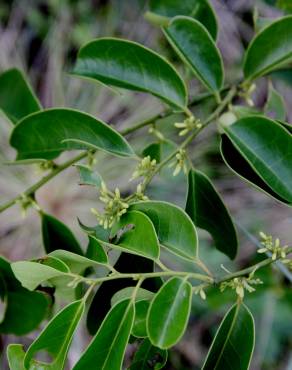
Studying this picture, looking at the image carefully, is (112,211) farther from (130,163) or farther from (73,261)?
(130,163)

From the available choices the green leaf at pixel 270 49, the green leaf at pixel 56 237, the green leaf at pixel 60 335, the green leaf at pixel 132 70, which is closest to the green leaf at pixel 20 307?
the green leaf at pixel 56 237

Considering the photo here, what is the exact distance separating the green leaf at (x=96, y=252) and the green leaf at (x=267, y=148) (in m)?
0.21

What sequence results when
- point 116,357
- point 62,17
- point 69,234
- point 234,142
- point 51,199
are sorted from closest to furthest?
point 116,357 < point 234,142 < point 69,234 < point 51,199 < point 62,17

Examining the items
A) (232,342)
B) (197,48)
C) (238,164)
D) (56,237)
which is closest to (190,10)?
(197,48)

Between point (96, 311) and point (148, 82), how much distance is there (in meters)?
0.32

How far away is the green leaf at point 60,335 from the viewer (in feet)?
2.13

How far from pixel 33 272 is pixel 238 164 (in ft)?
0.98

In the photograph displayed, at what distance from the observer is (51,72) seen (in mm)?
2057

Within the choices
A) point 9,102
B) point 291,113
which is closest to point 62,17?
point 291,113

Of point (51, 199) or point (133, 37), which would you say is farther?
point (133, 37)

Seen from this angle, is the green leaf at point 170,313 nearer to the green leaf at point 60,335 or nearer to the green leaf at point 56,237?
the green leaf at point 60,335

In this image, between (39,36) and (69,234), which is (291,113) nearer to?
(39,36)

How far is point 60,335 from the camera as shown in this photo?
2.17 feet

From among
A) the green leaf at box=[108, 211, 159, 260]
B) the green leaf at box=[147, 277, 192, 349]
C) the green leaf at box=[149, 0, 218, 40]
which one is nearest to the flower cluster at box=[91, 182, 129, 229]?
the green leaf at box=[108, 211, 159, 260]
